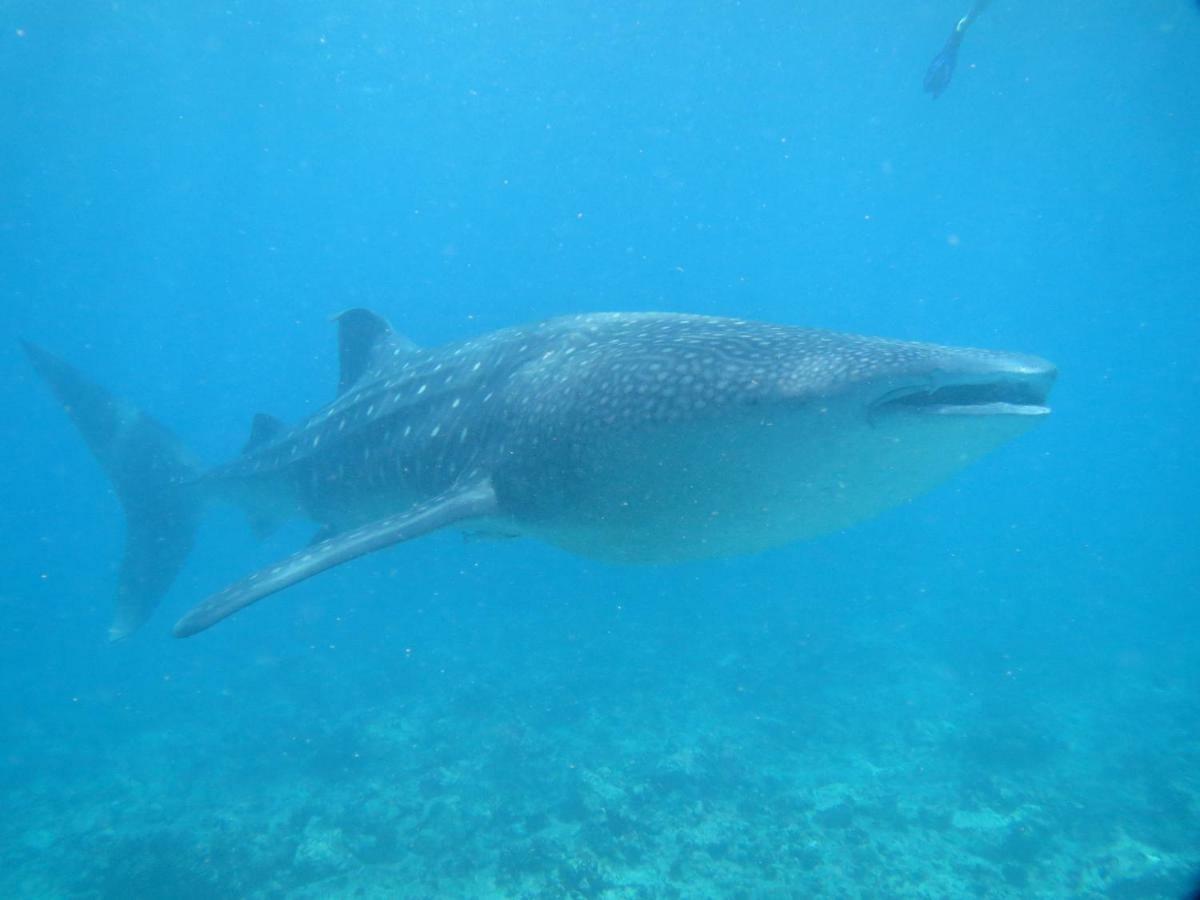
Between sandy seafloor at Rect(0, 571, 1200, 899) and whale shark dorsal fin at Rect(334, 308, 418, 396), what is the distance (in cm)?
633

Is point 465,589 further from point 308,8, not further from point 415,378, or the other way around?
point 308,8

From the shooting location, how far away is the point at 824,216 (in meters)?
118

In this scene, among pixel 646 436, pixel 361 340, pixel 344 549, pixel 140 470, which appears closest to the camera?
pixel 646 436

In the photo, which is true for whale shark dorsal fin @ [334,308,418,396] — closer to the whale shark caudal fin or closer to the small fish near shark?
the small fish near shark

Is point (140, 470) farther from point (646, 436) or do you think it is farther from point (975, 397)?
point (975, 397)

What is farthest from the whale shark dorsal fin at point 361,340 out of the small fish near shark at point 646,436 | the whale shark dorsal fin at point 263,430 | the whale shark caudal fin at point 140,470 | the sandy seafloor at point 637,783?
the sandy seafloor at point 637,783

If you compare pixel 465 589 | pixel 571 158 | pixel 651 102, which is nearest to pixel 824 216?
pixel 571 158

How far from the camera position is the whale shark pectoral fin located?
4.11 metres

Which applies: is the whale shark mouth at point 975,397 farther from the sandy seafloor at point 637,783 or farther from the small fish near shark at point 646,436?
the sandy seafloor at point 637,783

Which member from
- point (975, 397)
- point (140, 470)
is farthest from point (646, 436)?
point (140, 470)

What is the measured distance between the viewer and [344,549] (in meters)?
4.40

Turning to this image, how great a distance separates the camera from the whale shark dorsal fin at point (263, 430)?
871cm

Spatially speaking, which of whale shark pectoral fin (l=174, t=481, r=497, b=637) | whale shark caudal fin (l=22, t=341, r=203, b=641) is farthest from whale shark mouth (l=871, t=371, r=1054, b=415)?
whale shark caudal fin (l=22, t=341, r=203, b=641)

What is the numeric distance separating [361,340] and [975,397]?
7.12 metres
